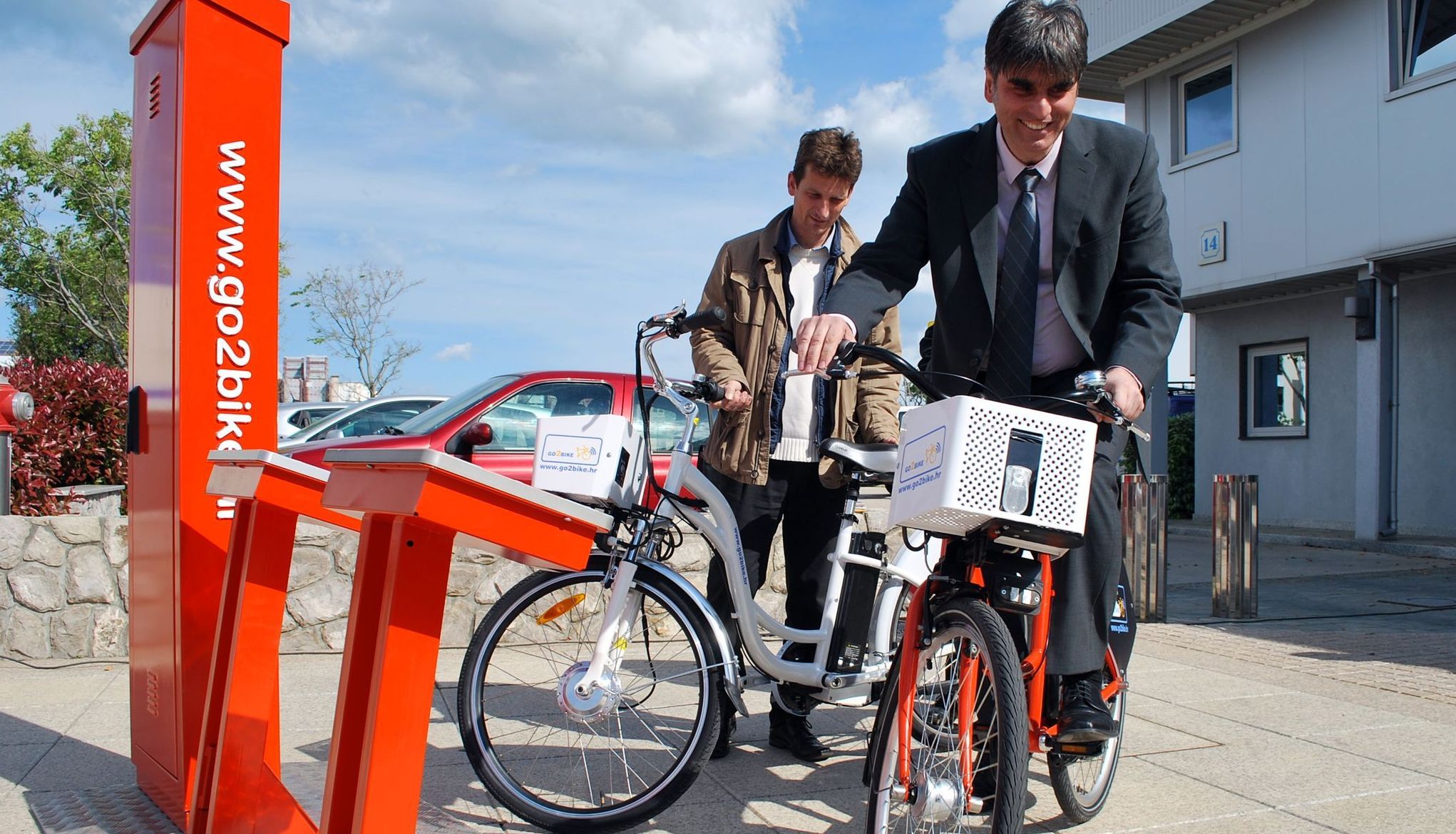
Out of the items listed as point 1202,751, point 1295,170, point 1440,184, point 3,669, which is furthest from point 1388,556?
point 3,669

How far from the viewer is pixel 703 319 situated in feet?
11.2

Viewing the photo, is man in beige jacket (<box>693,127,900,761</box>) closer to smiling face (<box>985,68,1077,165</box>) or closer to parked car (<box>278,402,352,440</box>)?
smiling face (<box>985,68,1077,165</box>)

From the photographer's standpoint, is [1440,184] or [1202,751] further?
[1440,184]

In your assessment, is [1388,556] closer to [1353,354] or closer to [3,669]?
[1353,354]

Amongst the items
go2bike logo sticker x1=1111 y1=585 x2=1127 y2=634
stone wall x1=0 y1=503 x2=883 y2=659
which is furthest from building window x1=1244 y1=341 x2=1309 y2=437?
go2bike logo sticker x1=1111 y1=585 x2=1127 y2=634

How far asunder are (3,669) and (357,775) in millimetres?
4472

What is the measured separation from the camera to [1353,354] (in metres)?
13.7

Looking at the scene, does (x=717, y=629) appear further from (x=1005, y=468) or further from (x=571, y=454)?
(x=1005, y=468)

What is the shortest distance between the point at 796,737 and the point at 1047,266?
194cm

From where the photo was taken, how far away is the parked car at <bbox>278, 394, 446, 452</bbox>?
10500 millimetres

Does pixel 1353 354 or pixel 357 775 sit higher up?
pixel 1353 354

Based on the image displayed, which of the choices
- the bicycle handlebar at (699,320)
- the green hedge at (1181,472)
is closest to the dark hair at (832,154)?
the bicycle handlebar at (699,320)

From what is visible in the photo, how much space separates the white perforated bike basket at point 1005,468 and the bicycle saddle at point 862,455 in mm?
1110

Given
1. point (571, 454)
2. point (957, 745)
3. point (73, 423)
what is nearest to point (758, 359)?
point (571, 454)
